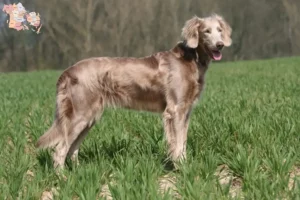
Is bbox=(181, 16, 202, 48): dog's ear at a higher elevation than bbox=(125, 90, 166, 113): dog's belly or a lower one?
higher

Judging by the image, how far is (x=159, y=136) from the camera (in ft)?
17.6

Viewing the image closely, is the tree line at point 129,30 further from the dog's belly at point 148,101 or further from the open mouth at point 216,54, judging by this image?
the open mouth at point 216,54

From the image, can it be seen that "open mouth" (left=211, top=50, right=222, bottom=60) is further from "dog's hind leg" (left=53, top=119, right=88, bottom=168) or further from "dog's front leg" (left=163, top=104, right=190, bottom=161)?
"dog's hind leg" (left=53, top=119, right=88, bottom=168)

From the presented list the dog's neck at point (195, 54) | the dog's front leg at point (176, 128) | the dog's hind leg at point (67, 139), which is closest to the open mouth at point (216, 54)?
the dog's neck at point (195, 54)

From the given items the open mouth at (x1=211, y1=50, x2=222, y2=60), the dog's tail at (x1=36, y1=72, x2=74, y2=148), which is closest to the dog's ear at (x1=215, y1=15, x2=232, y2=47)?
the open mouth at (x1=211, y1=50, x2=222, y2=60)

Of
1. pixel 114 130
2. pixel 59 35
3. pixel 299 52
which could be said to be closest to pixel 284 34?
pixel 299 52

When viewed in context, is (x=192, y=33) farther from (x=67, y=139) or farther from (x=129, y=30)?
(x=129, y=30)

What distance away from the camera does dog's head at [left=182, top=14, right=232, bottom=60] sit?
494 cm

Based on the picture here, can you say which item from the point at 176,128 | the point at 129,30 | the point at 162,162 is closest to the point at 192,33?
the point at 176,128

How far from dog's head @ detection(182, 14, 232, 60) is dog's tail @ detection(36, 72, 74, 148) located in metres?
1.47

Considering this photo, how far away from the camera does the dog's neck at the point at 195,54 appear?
5.05 m

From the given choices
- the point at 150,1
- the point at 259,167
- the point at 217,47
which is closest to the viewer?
the point at 259,167

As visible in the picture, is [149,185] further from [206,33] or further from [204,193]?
[206,33]

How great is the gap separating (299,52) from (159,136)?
4484 cm
